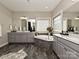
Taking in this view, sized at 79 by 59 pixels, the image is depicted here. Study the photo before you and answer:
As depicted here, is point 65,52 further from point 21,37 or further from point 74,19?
point 21,37

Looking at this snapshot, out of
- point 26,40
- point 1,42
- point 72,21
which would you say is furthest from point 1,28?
point 72,21

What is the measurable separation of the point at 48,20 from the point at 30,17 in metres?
1.66

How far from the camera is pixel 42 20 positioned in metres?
8.78

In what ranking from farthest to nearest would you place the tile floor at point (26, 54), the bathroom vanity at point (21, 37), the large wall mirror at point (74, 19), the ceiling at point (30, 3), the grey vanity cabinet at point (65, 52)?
the bathroom vanity at point (21, 37) < the ceiling at point (30, 3) < the tile floor at point (26, 54) < the large wall mirror at point (74, 19) < the grey vanity cabinet at point (65, 52)

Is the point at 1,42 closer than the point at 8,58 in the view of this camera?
No

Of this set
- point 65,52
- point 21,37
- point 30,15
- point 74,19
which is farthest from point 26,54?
point 30,15

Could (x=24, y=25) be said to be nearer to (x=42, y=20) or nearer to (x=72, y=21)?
(x=42, y=20)

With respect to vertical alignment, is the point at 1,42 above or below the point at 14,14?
below

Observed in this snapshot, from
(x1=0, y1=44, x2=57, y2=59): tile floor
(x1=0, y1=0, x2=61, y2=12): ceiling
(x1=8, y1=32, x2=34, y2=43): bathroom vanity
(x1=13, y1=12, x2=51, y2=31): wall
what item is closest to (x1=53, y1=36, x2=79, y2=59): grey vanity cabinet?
(x1=0, y1=44, x2=57, y2=59): tile floor

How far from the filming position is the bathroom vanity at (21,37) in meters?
7.38

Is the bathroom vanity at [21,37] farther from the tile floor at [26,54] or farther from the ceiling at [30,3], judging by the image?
the tile floor at [26,54]

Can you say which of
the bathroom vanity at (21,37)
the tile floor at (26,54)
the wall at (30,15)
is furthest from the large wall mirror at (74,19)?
the wall at (30,15)

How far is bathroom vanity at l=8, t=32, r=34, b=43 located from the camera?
24.2ft

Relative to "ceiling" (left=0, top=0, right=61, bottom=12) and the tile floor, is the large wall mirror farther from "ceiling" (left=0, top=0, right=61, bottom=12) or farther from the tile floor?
"ceiling" (left=0, top=0, right=61, bottom=12)
